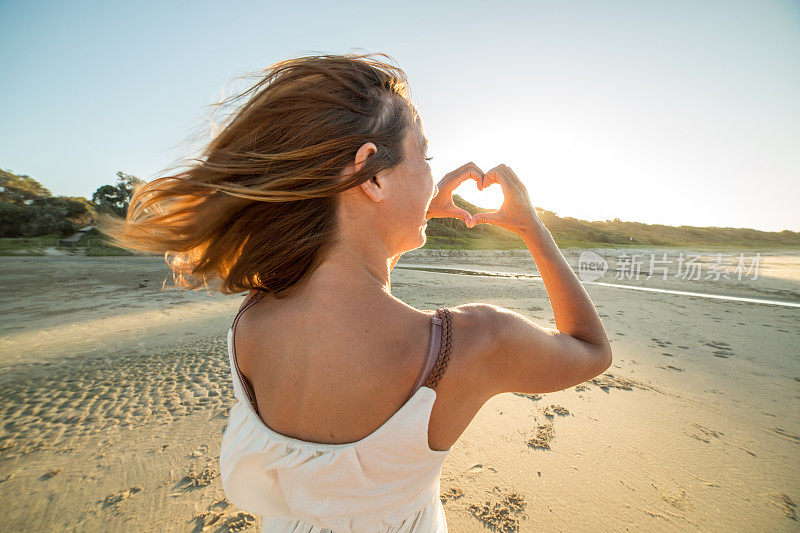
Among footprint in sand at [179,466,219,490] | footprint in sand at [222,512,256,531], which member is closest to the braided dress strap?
footprint in sand at [222,512,256,531]

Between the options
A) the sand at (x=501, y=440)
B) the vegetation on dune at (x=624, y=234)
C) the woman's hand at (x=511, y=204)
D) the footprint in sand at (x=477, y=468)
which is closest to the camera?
the woman's hand at (x=511, y=204)

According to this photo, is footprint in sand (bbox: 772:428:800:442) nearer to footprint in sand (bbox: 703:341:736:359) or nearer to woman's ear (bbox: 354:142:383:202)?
footprint in sand (bbox: 703:341:736:359)

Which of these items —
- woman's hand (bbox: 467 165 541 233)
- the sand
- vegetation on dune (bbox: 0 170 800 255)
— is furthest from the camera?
vegetation on dune (bbox: 0 170 800 255)

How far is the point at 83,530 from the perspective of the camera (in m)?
1.76

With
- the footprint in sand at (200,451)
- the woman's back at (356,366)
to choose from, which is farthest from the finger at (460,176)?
the footprint in sand at (200,451)

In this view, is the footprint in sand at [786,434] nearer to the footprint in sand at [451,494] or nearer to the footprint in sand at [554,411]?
the footprint in sand at [554,411]

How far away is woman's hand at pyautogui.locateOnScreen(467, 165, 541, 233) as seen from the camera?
1338mm

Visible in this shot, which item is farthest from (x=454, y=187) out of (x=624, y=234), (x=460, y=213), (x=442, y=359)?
(x=624, y=234)

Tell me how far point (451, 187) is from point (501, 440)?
77.5 inches

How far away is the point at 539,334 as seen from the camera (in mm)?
849

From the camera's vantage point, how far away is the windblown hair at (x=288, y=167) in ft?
2.80

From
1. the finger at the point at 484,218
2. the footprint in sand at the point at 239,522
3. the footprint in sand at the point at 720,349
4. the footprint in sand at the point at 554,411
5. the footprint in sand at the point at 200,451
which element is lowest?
the footprint in sand at the point at 200,451

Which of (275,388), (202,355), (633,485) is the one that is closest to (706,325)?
(633,485)

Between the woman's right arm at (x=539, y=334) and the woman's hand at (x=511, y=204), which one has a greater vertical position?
the woman's hand at (x=511, y=204)
